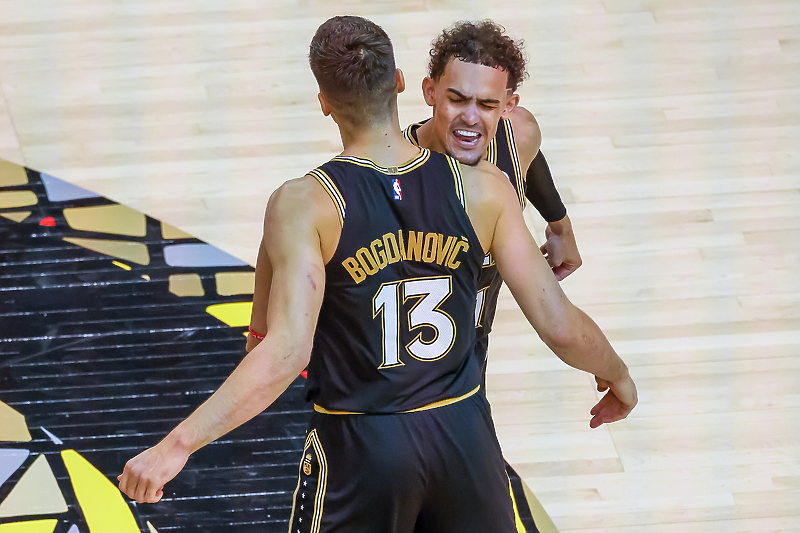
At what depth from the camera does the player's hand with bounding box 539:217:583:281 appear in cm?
316

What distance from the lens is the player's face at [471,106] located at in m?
2.42

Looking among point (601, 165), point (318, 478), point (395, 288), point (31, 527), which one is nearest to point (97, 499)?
point (31, 527)

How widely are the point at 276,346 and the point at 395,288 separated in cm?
34

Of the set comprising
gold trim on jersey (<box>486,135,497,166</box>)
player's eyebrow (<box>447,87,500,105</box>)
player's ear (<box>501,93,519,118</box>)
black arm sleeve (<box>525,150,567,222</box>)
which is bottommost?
black arm sleeve (<box>525,150,567,222</box>)

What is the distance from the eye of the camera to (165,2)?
5.48 metres

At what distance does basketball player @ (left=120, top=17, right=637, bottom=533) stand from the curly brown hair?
1.45ft

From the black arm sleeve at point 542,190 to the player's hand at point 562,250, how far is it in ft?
0.32

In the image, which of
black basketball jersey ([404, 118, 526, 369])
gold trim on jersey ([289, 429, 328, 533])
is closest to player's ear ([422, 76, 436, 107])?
black basketball jersey ([404, 118, 526, 369])

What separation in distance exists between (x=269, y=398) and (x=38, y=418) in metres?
1.92

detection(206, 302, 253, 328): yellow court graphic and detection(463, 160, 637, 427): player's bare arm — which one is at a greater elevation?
detection(463, 160, 637, 427): player's bare arm

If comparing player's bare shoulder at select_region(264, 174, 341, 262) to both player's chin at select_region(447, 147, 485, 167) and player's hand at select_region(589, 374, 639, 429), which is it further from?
player's hand at select_region(589, 374, 639, 429)

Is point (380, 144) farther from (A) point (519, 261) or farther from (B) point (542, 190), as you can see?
(B) point (542, 190)

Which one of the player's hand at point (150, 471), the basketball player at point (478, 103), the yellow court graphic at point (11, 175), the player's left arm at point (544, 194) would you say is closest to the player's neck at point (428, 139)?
the basketball player at point (478, 103)

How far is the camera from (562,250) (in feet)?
10.4
